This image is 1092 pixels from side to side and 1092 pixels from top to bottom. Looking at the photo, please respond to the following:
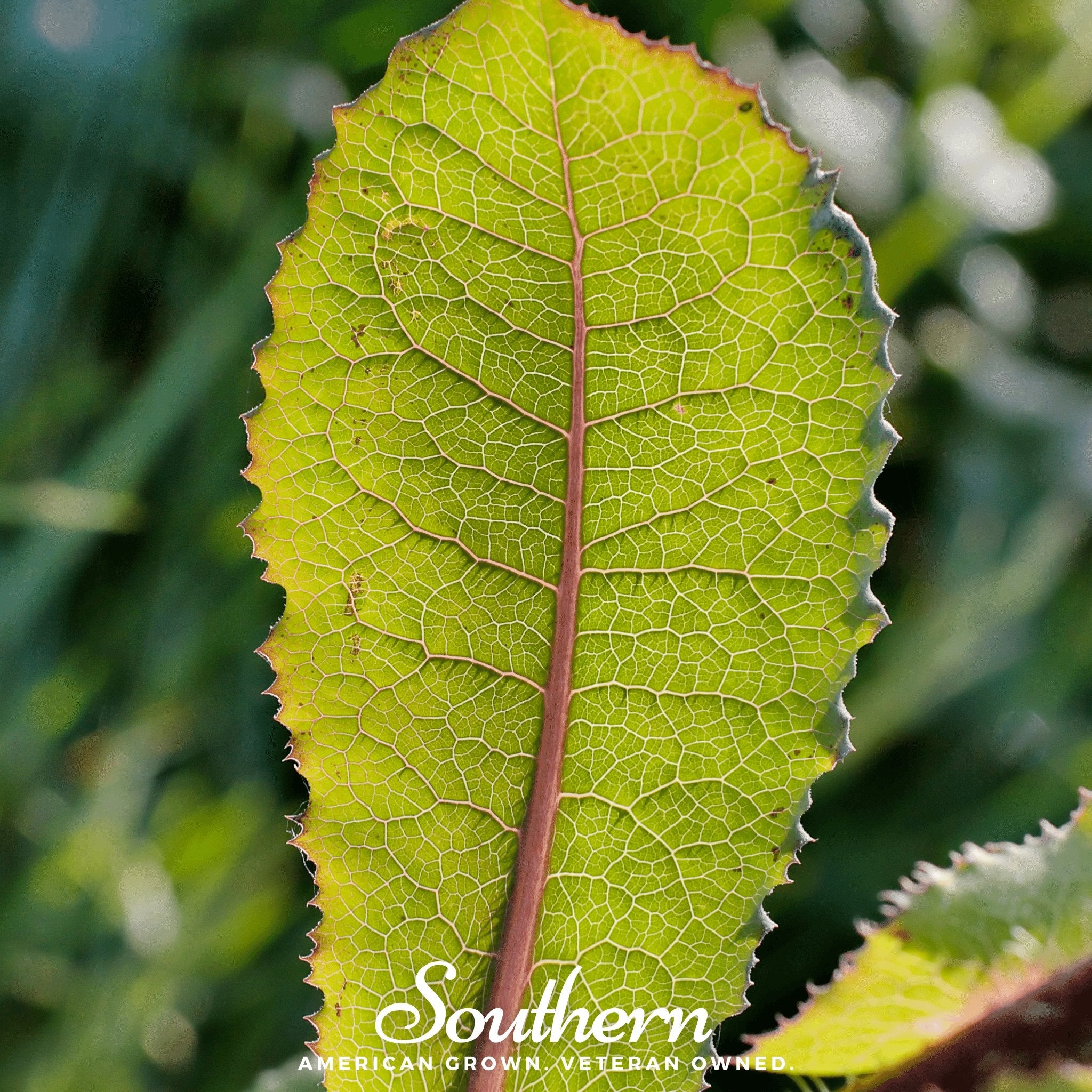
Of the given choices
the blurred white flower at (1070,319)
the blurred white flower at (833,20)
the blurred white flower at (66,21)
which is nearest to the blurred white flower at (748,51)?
the blurred white flower at (833,20)

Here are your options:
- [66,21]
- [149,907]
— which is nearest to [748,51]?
[66,21]

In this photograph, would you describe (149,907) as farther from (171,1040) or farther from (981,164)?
(981,164)

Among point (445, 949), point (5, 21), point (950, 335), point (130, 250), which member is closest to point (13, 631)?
point (130, 250)

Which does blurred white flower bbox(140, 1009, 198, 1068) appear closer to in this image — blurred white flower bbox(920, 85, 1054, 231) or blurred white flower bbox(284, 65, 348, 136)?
blurred white flower bbox(284, 65, 348, 136)

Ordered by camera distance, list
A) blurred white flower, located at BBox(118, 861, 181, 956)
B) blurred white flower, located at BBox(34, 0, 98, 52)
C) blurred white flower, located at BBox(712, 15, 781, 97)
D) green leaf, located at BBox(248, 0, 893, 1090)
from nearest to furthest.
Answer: green leaf, located at BBox(248, 0, 893, 1090)
blurred white flower, located at BBox(118, 861, 181, 956)
blurred white flower, located at BBox(34, 0, 98, 52)
blurred white flower, located at BBox(712, 15, 781, 97)

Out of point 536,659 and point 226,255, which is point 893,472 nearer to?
point 226,255

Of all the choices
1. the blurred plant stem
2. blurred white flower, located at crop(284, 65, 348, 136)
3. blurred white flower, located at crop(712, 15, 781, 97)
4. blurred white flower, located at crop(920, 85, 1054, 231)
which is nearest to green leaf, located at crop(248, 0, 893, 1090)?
the blurred plant stem
